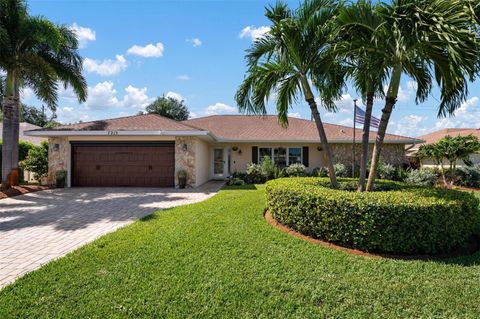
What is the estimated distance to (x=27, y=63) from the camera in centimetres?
1266

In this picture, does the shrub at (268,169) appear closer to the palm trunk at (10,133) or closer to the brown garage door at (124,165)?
the brown garage door at (124,165)

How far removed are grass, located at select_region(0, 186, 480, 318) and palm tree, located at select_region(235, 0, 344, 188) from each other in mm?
3347

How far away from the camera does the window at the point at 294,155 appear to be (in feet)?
59.8

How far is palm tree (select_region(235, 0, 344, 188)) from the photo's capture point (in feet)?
21.1

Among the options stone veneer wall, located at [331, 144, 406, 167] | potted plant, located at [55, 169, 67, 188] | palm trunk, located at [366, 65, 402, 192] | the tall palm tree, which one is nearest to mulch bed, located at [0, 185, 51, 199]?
potted plant, located at [55, 169, 67, 188]

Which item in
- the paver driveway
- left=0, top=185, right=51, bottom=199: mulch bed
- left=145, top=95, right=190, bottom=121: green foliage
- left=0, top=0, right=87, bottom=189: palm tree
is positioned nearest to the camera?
the paver driveway

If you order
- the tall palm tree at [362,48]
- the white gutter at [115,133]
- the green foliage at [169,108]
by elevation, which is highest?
the green foliage at [169,108]

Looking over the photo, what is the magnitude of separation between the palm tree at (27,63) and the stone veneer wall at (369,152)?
1492 centimetres

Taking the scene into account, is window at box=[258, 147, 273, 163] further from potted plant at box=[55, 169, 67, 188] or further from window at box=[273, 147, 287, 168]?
potted plant at box=[55, 169, 67, 188]

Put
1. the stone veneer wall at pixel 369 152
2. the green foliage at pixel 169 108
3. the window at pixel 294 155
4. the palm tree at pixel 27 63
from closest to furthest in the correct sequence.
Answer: the palm tree at pixel 27 63
the stone veneer wall at pixel 369 152
the window at pixel 294 155
the green foliage at pixel 169 108

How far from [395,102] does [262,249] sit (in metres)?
4.35

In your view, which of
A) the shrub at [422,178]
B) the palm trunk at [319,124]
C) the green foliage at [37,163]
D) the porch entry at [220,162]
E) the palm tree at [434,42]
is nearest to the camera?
the palm tree at [434,42]

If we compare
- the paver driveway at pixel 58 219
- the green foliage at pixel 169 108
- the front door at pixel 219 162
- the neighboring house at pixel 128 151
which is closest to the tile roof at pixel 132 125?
the neighboring house at pixel 128 151

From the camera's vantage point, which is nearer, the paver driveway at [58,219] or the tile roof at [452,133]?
the paver driveway at [58,219]
